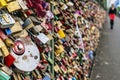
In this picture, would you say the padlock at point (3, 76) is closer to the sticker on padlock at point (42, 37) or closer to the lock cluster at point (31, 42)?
the lock cluster at point (31, 42)

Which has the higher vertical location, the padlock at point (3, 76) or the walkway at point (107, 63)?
the padlock at point (3, 76)

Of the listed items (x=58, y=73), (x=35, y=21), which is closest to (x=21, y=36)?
(x=35, y=21)

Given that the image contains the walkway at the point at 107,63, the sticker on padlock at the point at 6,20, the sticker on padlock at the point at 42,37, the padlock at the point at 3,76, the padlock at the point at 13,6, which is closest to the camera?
the padlock at the point at 3,76

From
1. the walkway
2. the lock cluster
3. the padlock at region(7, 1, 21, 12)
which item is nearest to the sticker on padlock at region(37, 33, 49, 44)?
the lock cluster

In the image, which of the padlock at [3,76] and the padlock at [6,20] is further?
the padlock at [6,20]

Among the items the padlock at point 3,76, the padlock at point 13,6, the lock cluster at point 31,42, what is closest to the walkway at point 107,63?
the lock cluster at point 31,42

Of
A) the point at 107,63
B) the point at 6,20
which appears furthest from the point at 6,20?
the point at 107,63

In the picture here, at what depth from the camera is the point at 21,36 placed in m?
2.62

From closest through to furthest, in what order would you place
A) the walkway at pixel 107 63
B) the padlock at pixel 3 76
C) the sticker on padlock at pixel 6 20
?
the padlock at pixel 3 76, the sticker on padlock at pixel 6 20, the walkway at pixel 107 63

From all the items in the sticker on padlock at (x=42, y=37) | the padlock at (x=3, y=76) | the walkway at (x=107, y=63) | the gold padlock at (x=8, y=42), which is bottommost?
the walkway at (x=107, y=63)

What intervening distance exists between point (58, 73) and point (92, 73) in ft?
12.9

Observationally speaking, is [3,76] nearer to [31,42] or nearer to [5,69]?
[5,69]

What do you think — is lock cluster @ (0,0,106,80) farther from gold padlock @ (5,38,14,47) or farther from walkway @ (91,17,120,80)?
walkway @ (91,17,120,80)

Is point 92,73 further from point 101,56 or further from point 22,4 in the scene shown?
point 22,4
